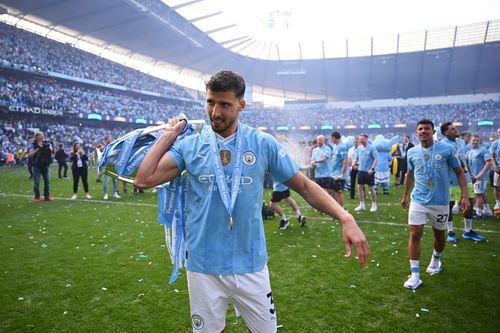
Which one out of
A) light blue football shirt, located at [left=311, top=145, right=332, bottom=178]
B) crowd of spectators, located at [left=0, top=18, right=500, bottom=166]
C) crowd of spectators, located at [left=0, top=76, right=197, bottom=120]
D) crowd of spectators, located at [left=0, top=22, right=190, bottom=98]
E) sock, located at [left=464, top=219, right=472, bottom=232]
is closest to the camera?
sock, located at [left=464, top=219, right=472, bottom=232]

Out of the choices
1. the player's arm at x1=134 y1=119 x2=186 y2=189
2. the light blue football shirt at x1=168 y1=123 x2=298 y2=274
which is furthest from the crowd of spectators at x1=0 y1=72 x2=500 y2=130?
the light blue football shirt at x1=168 y1=123 x2=298 y2=274

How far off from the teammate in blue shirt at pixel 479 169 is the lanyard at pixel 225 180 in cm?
897

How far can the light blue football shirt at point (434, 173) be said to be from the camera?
15.1 ft

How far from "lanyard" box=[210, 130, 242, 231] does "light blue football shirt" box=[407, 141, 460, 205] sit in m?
3.81

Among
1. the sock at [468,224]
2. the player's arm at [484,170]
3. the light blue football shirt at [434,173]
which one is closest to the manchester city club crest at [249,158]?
the light blue football shirt at [434,173]

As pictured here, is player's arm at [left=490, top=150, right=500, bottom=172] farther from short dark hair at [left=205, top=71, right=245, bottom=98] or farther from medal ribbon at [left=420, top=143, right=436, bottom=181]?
short dark hair at [left=205, top=71, right=245, bottom=98]

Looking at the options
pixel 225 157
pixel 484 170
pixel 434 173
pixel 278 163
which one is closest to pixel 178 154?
pixel 225 157

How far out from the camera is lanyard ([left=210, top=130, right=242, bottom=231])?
192cm

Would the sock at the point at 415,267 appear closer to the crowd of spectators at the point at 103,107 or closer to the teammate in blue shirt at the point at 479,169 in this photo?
the teammate in blue shirt at the point at 479,169

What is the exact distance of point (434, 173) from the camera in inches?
185

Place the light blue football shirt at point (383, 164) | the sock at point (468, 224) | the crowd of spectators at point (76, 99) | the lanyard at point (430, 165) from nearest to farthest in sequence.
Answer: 1. the lanyard at point (430, 165)
2. the sock at point (468, 224)
3. the light blue football shirt at point (383, 164)
4. the crowd of spectators at point (76, 99)

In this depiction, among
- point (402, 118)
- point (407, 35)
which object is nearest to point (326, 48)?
point (407, 35)

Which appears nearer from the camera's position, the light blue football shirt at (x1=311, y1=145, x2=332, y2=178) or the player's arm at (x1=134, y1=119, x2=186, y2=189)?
the player's arm at (x1=134, y1=119, x2=186, y2=189)

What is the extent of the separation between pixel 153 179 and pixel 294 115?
61.2 metres
